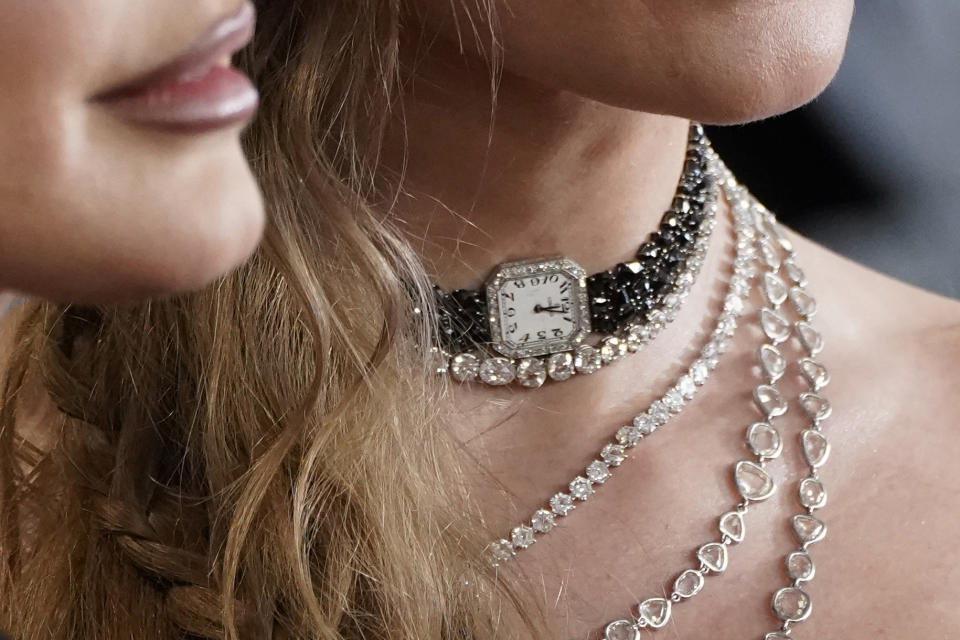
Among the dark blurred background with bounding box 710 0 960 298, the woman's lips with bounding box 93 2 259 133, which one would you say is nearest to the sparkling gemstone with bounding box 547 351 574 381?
the woman's lips with bounding box 93 2 259 133

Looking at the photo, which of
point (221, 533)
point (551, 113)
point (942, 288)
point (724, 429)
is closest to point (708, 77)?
point (551, 113)

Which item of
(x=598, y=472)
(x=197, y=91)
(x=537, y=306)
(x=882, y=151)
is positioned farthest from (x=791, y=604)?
(x=882, y=151)

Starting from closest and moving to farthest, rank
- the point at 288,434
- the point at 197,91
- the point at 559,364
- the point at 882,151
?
the point at 197,91 < the point at 288,434 < the point at 559,364 < the point at 882,151

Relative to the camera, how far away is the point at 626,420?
2.51 ft

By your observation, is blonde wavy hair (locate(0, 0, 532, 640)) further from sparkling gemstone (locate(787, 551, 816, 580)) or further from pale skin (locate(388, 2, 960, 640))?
sparkling gemstone (locate(787, 551, 816, 580))

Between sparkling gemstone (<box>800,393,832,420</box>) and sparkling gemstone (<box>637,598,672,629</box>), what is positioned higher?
sparkling gemstone (<box>800,393,832,420</box>)

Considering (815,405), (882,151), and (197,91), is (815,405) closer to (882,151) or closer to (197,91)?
(197,91)

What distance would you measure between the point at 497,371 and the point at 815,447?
229 millimetres

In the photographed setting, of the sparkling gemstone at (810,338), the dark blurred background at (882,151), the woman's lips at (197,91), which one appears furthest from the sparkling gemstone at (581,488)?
the dark blurred background at (882,151)

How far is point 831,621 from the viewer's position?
68cm

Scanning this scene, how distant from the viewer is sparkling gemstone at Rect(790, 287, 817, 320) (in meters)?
0.85

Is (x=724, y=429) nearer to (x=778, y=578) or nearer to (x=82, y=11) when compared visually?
(x=778, y=578)

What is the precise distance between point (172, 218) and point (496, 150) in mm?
372

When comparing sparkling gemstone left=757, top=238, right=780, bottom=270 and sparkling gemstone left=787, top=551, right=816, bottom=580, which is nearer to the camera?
sparkling gemstone left=787, top=551, right=816, bottom=580
